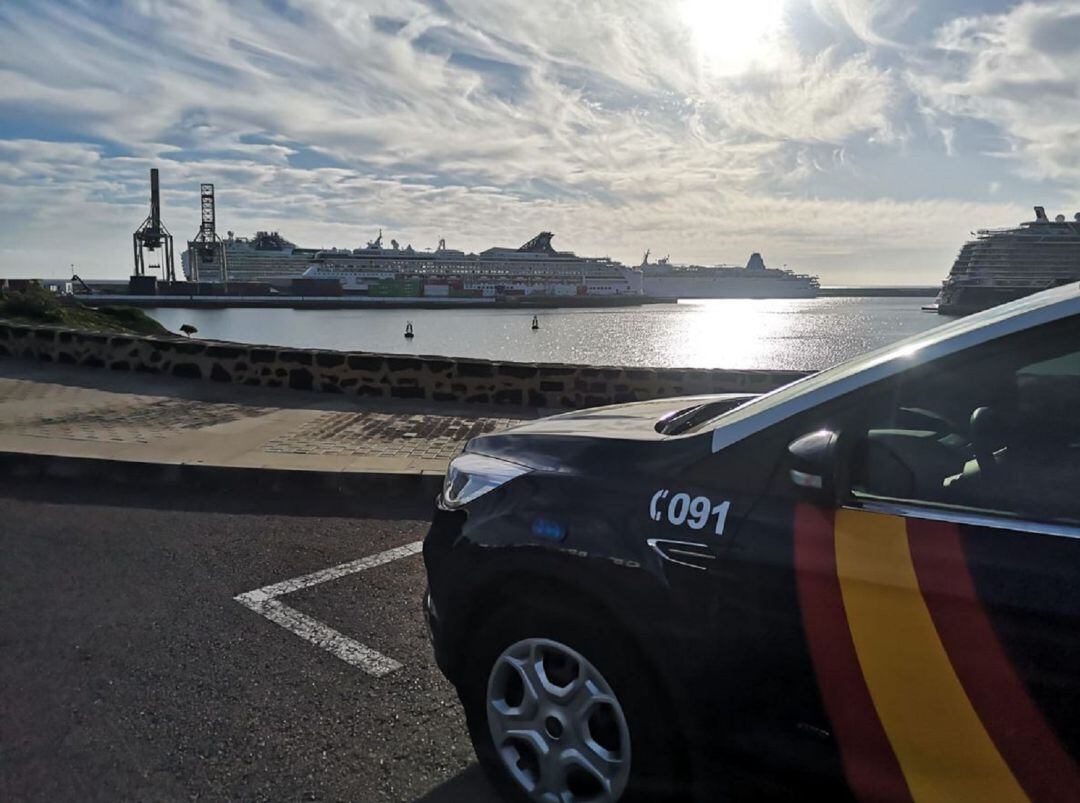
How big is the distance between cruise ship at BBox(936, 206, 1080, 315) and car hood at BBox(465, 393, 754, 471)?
13620mm

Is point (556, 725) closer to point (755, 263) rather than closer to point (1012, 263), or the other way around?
point (1012, 263)

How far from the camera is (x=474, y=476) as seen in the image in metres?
2.62

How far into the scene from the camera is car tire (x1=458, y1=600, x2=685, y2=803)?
2.02m

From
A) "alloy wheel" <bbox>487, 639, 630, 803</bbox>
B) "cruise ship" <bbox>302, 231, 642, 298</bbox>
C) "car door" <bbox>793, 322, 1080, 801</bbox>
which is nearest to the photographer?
"car door" <bbox>793, 322, 1080, 801</bbox>

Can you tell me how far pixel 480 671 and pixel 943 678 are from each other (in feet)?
4.21

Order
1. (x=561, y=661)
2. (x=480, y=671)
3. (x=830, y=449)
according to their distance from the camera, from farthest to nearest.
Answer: (x=480, y=671) < (x=561, y=661) < (x=830, y=449)

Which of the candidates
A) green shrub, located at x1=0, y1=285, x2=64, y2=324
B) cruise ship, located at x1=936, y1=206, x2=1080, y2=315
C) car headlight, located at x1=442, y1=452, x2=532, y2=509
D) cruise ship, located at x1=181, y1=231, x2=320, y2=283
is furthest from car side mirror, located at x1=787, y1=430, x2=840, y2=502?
cruise ship, located at x1=181, y1=231, x2=320, y2=283

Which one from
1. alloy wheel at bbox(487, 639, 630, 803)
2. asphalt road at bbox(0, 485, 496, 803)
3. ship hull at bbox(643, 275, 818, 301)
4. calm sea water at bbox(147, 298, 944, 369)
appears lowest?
calm sea water at bbox(147, 298, 944, 369)

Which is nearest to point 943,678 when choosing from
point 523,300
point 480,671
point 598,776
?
point 598,776

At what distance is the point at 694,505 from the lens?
2.01 m

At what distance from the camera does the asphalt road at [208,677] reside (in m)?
2.53

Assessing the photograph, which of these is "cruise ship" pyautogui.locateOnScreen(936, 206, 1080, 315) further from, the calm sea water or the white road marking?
the white road marking

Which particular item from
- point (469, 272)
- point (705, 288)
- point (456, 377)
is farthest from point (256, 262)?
point (456, 377)

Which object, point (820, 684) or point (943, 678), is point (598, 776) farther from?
point (943, 678)
